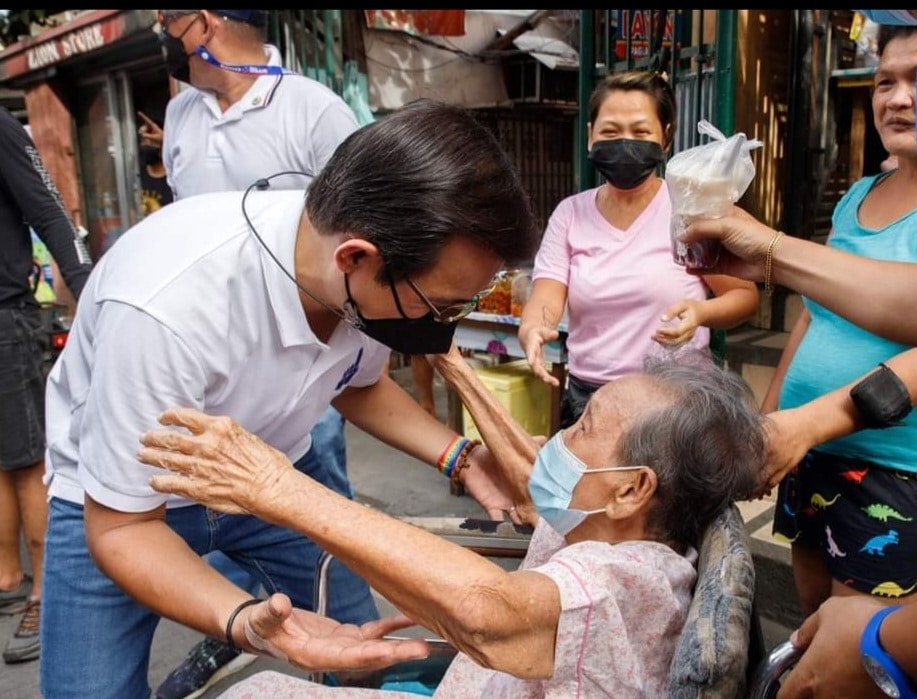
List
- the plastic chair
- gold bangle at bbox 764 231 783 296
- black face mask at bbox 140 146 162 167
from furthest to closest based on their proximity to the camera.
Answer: black face mask at bbox 140 146 162 167 < gold bangle at bbox 764 231 783 296 < the plastic chair

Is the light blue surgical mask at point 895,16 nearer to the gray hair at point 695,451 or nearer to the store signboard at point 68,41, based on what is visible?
the gray hair at point 695,451

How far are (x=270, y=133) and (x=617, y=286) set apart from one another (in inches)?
53.8

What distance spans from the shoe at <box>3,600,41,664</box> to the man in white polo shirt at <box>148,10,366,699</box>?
0.62m

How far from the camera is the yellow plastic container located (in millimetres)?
4250

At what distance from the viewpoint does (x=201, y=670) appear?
2.84 metres

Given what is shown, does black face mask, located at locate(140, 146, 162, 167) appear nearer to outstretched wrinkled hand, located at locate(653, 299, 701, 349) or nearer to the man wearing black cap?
the man wearing black cap

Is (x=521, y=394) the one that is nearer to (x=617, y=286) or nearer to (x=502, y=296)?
(x=502, y=296)

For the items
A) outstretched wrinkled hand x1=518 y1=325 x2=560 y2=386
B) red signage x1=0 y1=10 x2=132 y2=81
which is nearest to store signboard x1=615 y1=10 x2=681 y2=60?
outstretched wrinkled hand x1=518 y1=325 x2=560 y2=386

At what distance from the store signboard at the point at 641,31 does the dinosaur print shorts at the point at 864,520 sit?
2540 millimetres

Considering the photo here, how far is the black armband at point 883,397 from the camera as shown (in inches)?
64.3

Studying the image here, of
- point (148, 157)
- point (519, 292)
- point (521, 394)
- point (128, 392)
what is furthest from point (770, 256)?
point (148, 157)

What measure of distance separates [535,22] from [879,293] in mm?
5921

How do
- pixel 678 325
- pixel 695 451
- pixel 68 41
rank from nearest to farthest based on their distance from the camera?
pixel 695 451
pixel 678 325
pixel 68 41

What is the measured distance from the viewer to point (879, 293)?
5.40 ft
